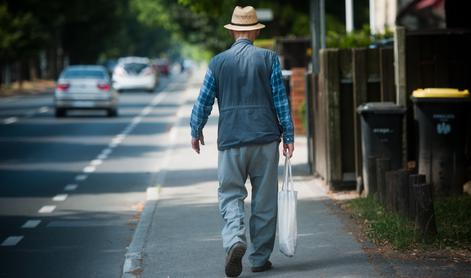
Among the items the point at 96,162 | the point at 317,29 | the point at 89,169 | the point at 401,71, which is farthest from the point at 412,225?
the point at 96,162

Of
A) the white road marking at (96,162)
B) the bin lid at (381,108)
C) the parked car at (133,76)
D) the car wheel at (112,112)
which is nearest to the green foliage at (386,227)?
the bin lid at (381,108)

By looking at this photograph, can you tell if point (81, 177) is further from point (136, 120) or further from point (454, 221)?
point (136, 120)

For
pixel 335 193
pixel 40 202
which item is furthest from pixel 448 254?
pixel 40 202

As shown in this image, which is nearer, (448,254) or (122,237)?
(448,254)

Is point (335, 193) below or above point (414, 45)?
below

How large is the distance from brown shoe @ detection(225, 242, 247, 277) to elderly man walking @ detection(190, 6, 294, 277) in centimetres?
1

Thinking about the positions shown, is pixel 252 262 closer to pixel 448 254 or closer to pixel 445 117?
pixel 448 254

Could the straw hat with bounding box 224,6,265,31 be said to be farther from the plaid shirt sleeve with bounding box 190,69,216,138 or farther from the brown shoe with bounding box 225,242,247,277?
the brown shoe with bounding box 225,242,247,277

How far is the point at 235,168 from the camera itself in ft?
25.8

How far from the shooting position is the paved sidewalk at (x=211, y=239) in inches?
317

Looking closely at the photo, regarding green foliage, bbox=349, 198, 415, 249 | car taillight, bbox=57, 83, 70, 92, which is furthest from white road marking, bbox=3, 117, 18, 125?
green foliage, bbox=349, 198, 415, 249

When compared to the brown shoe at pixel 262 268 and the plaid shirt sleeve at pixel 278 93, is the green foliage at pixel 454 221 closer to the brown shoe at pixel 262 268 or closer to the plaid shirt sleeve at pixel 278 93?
the brown shoe at pixel 262 268

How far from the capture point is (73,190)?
1497 cm

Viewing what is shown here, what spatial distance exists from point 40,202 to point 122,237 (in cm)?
327
